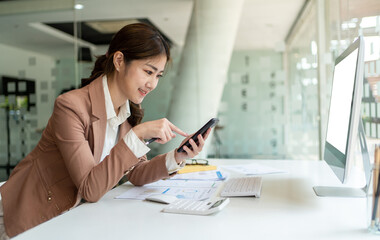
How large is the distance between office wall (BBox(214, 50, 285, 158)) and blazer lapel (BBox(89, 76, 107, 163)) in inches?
119

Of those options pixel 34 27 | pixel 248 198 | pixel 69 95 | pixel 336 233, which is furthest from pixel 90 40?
pixel 336 233

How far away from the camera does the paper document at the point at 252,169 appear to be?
177 centimetres

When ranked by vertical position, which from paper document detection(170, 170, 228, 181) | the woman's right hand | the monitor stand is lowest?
paper document detection(170, 170, 228, 181)

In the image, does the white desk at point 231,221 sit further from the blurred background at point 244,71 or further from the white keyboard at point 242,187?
the blurred background at point 244,71

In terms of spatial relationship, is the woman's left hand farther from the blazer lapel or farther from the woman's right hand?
the blazer lapel

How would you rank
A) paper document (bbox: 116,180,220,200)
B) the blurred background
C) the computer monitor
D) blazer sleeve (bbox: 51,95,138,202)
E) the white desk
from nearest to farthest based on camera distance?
the white desk → the computer monitor → blazer sleeve (bbox: 51,95,138,202) → paper document (bbox: 116,180,220,200) → the blurred background

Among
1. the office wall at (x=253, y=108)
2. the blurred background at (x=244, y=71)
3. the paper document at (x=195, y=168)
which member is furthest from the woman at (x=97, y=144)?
the office wall at (x=253, y=108)

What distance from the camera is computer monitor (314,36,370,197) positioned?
3.27 feet

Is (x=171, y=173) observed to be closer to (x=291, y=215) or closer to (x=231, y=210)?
(x=231, y=210)

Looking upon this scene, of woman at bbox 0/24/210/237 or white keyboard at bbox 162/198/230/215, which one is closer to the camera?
white keyboard at bbox 162/198/230/215

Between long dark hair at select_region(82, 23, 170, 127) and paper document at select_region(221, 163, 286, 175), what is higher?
long dark hair at select_region(82, 23, 170, 127)

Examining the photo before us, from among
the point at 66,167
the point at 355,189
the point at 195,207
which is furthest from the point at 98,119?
the point at 355,189

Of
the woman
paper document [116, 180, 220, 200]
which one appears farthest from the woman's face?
paper document [116, 180, 220, 200]

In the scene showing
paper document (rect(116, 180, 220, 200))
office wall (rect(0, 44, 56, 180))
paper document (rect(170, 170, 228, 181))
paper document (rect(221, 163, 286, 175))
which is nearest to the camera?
paper document (rect(116, 180, 220, 200))
